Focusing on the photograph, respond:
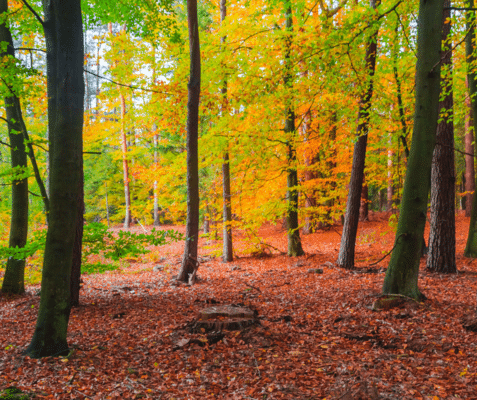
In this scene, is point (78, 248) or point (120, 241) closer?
point (78, 248)

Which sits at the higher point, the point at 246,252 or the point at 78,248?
the point at 78,248

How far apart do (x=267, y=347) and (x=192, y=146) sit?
17.6ft

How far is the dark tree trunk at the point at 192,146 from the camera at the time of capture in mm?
7578

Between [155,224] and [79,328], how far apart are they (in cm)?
1767

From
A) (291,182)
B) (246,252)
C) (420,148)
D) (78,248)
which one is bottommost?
(246,252)

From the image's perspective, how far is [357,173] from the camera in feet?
27.3

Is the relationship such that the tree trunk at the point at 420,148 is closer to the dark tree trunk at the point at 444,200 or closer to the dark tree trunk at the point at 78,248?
the dark tree trunk at the point at 444,200

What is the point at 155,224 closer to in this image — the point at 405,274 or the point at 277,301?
the point at 277,301

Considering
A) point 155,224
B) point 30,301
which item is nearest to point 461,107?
point 30,301

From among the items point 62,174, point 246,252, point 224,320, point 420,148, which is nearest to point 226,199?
point 246,252

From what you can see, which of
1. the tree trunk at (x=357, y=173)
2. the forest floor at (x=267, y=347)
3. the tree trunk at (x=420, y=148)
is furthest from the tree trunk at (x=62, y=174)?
the tree trunk at (x=357, y=173)

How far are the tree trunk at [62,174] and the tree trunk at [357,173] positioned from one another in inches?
243

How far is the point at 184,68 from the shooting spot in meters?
8.66

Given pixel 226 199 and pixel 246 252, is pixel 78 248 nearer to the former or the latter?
pixel 226 199
